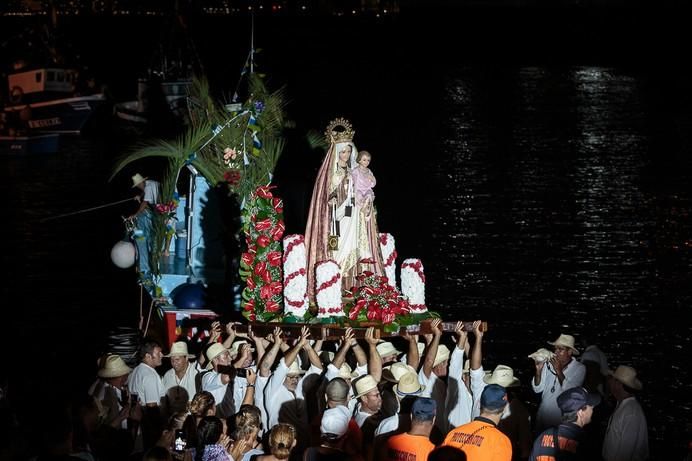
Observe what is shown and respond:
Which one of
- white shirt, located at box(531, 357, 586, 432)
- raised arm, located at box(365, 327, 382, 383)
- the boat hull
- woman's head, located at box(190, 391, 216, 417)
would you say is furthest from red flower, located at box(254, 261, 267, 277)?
the boat hull

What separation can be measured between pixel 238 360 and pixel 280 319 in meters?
1.38

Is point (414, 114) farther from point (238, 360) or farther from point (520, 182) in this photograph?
point (238, 360)

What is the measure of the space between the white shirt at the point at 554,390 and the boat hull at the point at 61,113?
40.3 meters

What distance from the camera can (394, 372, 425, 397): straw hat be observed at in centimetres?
1342

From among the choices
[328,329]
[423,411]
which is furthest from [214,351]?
[423,411]

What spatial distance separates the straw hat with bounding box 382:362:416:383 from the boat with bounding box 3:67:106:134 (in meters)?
39.9

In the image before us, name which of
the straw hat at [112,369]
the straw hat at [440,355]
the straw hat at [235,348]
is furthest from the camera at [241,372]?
the straw hat at [440,355]

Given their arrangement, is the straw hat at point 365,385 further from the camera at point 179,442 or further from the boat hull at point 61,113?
the boat hull at point 61,113

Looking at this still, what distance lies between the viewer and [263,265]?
16.1 m

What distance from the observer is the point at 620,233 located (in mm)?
32594

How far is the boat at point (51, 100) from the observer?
51.8 meters

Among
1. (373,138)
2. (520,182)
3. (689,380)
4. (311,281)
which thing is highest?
(373,138)

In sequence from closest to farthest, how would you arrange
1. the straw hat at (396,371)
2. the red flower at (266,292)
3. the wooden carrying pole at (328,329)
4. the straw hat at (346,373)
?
1. the straw hat at (396,371)
2. the straw hat at (346,373)
3. the wooden carrying pole at (328,329)
4. the red flower at (266,292)

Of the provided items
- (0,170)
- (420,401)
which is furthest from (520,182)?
(420,401)
